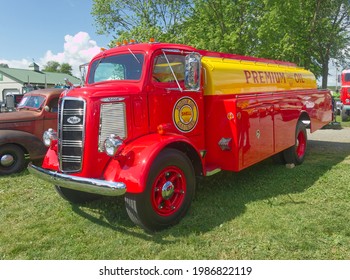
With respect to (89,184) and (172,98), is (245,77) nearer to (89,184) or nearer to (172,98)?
(172,98)

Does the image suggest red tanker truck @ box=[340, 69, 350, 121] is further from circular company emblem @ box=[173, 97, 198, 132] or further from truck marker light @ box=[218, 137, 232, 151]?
circular company emblem @ box=[173, 97, 198, 132]

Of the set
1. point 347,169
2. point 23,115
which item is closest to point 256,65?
point 347,169

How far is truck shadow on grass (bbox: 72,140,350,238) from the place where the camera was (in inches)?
160

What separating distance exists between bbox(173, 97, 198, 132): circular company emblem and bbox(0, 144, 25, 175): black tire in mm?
4136

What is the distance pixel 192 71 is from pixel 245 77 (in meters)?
1.72

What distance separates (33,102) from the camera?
7.98m

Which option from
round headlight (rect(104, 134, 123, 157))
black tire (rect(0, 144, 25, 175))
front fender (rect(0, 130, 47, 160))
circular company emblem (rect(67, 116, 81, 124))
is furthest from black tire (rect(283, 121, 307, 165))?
black tire (rect(0, 144, 25, 175))

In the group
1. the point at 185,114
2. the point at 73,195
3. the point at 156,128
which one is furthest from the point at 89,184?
the point at 185,114

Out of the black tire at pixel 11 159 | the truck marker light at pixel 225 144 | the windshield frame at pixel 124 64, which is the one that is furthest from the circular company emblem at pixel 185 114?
the black tire at pixel 11 159

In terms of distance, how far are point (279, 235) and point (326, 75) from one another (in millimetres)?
22894

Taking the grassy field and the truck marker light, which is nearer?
the grassy field

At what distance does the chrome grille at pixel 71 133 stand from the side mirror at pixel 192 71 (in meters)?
1.44
